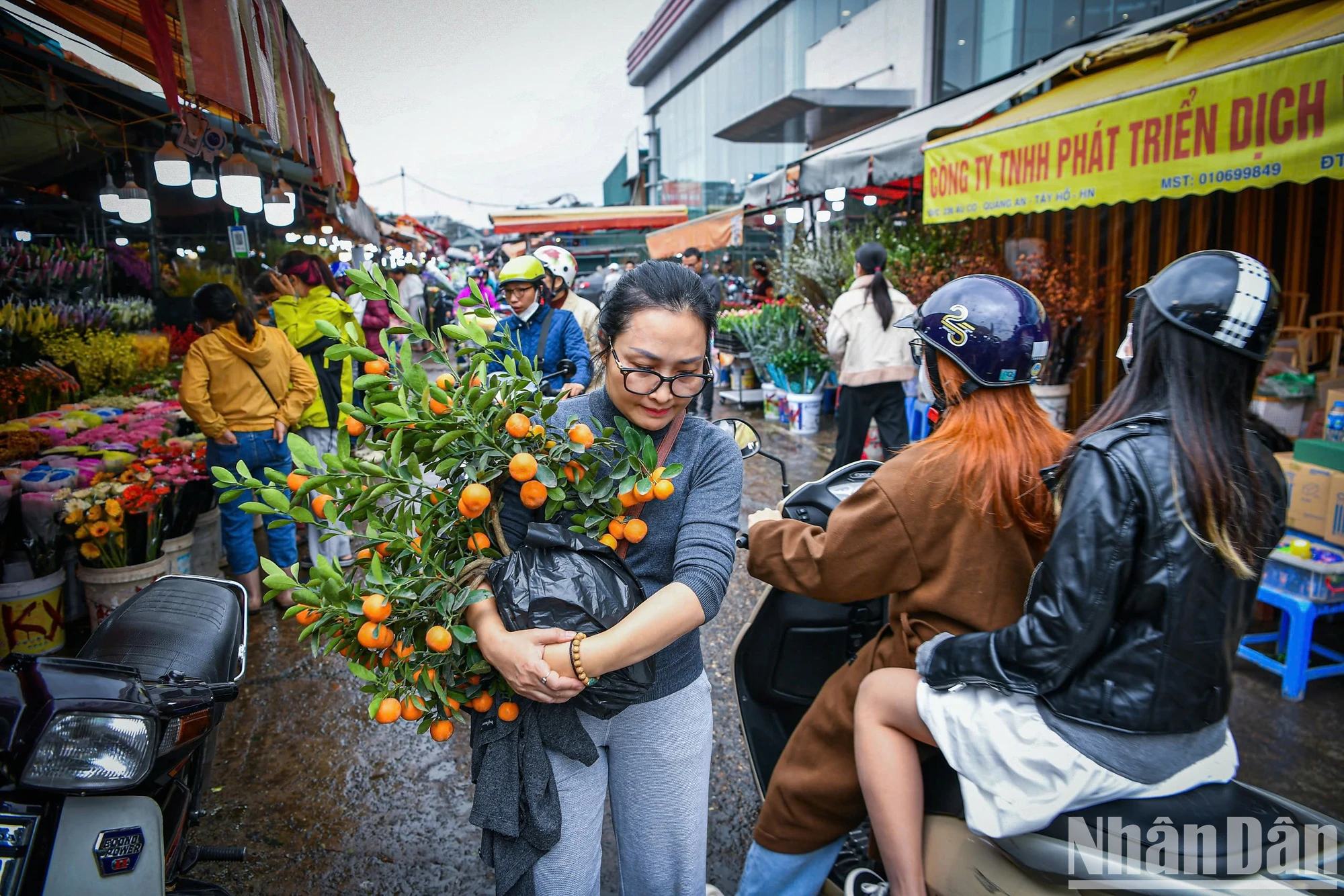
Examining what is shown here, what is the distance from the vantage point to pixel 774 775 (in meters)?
2.03

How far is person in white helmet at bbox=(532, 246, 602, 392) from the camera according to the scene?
5.19 metres

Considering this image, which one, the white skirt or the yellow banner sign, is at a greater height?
the yellow banner sign

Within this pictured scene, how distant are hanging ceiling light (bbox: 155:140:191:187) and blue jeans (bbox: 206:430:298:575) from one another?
1.45 metres

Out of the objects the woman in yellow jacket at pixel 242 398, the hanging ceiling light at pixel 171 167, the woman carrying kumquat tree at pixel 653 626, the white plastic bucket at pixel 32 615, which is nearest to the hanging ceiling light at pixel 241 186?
the hanging ceiling light at pixel 171 167

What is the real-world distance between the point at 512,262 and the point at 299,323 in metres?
1.48

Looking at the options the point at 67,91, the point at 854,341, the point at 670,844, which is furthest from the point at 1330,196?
the point at 67,91

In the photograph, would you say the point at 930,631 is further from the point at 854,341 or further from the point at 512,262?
the point at 854,341

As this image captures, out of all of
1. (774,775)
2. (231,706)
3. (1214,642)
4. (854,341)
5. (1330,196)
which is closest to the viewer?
(1214,642)

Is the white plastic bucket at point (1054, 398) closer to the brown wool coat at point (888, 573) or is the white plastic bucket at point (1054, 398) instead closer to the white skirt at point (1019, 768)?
the brown wool coat at point (888, 573)

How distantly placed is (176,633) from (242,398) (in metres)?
2.54

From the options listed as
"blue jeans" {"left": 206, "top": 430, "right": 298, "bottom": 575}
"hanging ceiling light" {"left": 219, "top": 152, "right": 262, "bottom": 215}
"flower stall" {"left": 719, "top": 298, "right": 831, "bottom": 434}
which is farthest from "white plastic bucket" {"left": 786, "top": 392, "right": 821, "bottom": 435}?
"hanging ceiling light" {"left": 219, "top": 152, "right": 262, "bottom": 215}

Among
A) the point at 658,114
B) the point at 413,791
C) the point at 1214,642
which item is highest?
the point at 658,114

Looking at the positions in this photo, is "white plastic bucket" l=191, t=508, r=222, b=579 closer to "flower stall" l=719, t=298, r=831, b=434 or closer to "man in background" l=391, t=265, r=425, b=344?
"flower stall" l=719, t=298, r=831, b=434

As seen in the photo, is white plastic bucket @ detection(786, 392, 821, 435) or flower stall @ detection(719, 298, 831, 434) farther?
white plastic bucket @ detection(786, 392, 821, 435)
